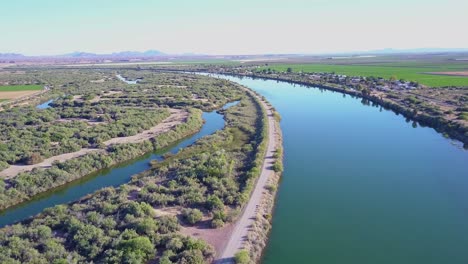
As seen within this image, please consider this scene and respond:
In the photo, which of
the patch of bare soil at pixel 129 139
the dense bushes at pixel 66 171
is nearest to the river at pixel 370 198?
the dense bushes at pixel 66 171

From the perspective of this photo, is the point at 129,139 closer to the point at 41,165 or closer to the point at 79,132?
the point at 79,132

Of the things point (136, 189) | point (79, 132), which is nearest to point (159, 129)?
point (79, 132)

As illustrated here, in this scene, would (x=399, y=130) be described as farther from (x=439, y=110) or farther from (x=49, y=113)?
(x=49, y=113)

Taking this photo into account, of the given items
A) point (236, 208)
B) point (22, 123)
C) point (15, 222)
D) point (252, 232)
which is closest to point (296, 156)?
point (236, 208)

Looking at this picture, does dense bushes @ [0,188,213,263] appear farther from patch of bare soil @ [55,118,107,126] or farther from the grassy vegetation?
patch of bare soil @ [55,118,107,126]

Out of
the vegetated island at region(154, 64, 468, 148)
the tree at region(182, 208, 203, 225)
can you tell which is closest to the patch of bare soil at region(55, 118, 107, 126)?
the tree at region(182, 208, 203, 225)

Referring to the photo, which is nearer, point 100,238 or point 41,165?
point 100,238
